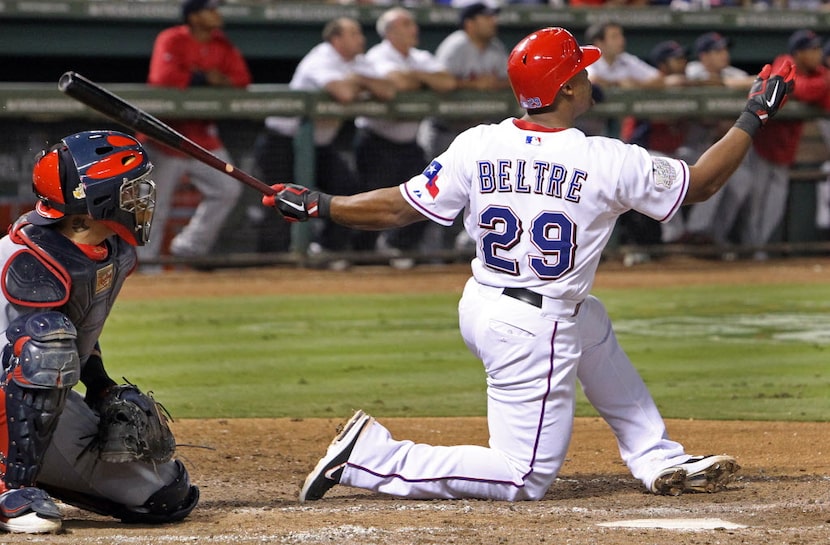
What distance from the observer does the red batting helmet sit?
15.1ft

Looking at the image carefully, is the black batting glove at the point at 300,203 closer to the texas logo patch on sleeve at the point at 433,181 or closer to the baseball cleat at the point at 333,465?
the texas logo patch on sleeve at the point at 433,181

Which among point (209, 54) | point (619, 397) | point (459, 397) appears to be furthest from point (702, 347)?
point (209, 54)

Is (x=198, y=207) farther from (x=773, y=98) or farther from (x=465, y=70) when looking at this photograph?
(x=773, y=98)

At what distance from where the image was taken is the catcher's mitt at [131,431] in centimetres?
430

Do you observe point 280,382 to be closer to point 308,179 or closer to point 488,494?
point 488,494

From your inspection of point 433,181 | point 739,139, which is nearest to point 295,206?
point 433,181

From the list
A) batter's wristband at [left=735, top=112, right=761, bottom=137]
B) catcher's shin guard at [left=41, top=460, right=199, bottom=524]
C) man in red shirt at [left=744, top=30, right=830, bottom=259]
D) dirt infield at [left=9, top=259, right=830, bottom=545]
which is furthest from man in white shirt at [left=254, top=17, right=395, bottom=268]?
catcher's shin guard at [left=41, top=460, right=199, bottom=524]

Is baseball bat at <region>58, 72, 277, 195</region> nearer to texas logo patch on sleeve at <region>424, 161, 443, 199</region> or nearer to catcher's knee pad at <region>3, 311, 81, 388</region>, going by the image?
texas logo patch on sleeve at <region>424, 161, 443, 199</region>

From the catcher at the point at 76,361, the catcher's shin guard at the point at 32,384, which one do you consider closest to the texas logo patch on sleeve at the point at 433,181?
the catcher at the point at 76,361

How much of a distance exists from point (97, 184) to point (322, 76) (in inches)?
317

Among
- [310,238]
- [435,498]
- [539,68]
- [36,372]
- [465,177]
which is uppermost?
[539,68]

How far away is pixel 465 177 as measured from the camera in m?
4.63

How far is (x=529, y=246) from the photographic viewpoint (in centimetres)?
454

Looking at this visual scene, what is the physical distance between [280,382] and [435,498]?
3.00m
